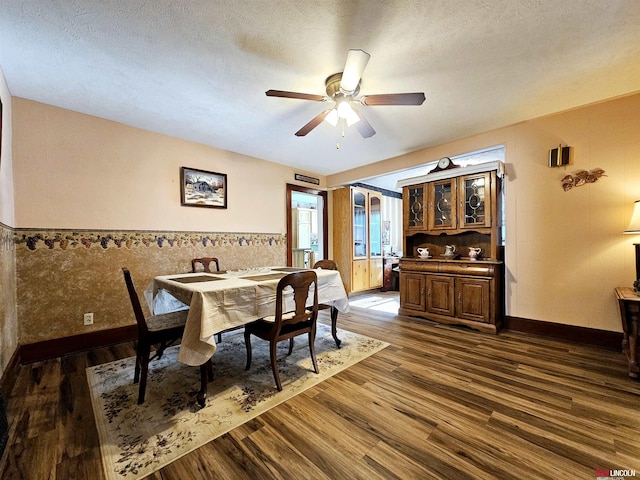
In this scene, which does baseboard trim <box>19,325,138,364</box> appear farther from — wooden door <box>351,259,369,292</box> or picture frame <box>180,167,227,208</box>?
wooden door <box>351,259,369,292</box>

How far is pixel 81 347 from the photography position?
8.96 ft

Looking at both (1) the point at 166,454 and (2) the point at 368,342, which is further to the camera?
(2) the point at 368,342

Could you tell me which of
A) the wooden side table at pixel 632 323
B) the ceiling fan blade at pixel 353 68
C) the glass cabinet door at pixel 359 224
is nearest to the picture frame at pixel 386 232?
the glass cabinet door at pixel 359 224

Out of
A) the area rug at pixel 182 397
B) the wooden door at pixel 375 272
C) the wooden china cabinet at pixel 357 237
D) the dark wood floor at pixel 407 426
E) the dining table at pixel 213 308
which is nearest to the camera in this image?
the dark wood floor at pixel 407 426

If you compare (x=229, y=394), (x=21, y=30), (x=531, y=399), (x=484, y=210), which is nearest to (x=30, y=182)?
(x=21, y=30)

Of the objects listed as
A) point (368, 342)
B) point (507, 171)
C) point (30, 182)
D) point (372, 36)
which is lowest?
point (368, 342)

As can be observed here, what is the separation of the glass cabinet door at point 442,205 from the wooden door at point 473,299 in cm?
83

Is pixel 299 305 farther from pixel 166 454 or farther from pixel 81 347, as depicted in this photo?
pixel 81 347

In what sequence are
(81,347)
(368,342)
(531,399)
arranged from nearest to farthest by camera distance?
1. (531,399)
2. (81,347)
3. (368,342)

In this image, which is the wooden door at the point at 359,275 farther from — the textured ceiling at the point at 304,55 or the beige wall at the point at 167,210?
the textured ceiling at the point at 304,55

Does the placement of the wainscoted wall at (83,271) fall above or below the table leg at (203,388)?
above

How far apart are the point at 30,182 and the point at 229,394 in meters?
2.87

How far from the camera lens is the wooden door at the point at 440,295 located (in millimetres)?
3482

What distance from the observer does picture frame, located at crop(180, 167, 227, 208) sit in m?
3.54
